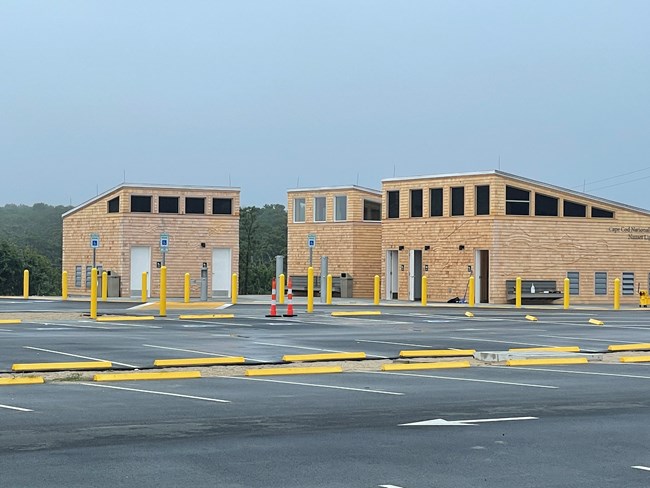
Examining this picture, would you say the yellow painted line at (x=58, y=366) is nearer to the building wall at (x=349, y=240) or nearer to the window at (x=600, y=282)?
the window at (x=600, y=282)

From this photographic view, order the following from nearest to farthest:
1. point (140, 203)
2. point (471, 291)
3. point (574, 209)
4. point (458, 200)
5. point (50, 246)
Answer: point (471, 291) → point (574, 209) → point (458, 200) → point (140, 203) → point (50, 246)

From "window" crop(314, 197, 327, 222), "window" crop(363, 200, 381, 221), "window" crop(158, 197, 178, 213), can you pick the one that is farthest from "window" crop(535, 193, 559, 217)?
"window" crop(158, 197, 178, 213)

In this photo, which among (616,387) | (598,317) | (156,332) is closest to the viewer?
(616,387)

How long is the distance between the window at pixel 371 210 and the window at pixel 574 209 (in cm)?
1023

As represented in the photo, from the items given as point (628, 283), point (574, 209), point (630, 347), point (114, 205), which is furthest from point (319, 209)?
point (630, 347)

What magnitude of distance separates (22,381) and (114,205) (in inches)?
1297

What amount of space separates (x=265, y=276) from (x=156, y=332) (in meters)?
57.2

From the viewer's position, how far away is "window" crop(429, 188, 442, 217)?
151 ft

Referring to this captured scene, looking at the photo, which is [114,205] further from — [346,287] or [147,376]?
[147,376]

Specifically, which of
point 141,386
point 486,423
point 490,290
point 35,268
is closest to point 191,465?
point 486,423

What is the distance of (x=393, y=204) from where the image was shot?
4781 cm

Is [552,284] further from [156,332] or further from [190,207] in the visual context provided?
[156,332]

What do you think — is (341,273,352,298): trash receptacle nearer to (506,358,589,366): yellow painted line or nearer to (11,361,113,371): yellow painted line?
(506,358,589,366): yellow painted line

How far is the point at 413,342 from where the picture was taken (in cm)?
2339
